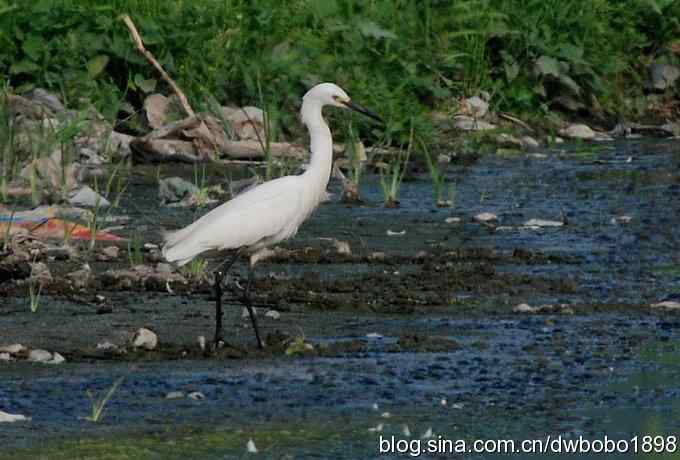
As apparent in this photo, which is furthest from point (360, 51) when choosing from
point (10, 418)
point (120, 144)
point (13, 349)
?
point (10, 418)

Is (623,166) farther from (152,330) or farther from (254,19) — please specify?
(152,330)

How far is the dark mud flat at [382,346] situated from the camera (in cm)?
624

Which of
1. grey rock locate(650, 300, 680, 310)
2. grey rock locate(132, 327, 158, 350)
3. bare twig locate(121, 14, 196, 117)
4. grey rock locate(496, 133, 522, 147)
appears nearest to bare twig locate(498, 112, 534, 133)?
grey rock locate(496, 133, 522, 147)

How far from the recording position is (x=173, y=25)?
14.6 m

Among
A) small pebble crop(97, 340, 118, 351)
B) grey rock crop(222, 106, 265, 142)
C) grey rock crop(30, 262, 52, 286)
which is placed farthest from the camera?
grey rock crop(222, 106, 265, 142)

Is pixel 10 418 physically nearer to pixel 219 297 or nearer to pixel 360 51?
pixel 219 297

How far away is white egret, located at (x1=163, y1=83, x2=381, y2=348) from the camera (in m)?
7.94

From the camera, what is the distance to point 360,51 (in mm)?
15086

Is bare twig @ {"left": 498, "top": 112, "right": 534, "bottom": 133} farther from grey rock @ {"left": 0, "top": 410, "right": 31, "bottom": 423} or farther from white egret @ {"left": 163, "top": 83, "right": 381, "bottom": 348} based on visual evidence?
grey rock @ {"left": 0, "top": 410, "right": 31, "bottom": 423}

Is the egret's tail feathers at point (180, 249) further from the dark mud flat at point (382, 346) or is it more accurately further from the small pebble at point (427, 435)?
the small pebble at point (427, 435)

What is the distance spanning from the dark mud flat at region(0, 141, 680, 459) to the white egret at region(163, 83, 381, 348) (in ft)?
1.05

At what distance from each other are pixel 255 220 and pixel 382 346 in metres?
0.93

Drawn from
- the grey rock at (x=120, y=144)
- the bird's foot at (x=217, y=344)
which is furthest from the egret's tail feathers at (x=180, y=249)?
the grey rock at (x=120, y=144)

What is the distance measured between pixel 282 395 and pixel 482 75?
953 cm
